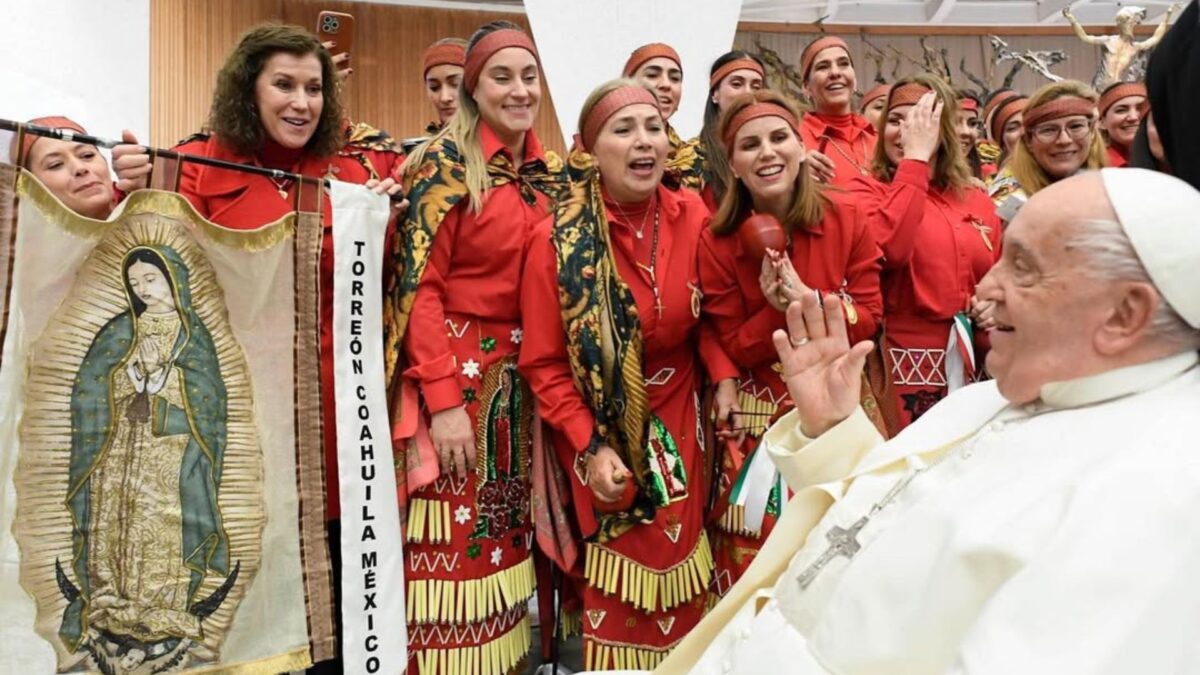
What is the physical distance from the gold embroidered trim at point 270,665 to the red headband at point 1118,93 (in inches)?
156

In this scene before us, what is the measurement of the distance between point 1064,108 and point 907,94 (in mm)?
560

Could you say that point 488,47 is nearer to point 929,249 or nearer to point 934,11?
point 929,249

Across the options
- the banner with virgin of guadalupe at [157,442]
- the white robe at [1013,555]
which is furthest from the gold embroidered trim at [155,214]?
the white robe at [1013,555]

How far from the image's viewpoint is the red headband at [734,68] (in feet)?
12.5

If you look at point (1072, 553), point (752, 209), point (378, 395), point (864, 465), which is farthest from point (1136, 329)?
point (378, 395)

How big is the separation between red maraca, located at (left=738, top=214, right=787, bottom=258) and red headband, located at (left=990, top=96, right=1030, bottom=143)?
2.59m

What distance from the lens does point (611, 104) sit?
292 cm

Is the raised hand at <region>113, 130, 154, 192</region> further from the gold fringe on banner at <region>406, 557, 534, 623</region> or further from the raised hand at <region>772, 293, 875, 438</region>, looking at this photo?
the raised hand at <region>772, 293, 875, 438</region>

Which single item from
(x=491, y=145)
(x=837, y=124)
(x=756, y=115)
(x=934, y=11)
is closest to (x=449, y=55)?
(x=491, y=145)

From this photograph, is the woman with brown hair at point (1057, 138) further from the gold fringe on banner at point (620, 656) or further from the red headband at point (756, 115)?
the gold fringe on banner at point (620, 656)

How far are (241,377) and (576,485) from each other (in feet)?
3.18

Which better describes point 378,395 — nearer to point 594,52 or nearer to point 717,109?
point 717,109

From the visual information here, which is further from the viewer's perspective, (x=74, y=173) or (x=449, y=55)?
(x=449, y=55)

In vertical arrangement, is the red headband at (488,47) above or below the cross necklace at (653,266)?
above
